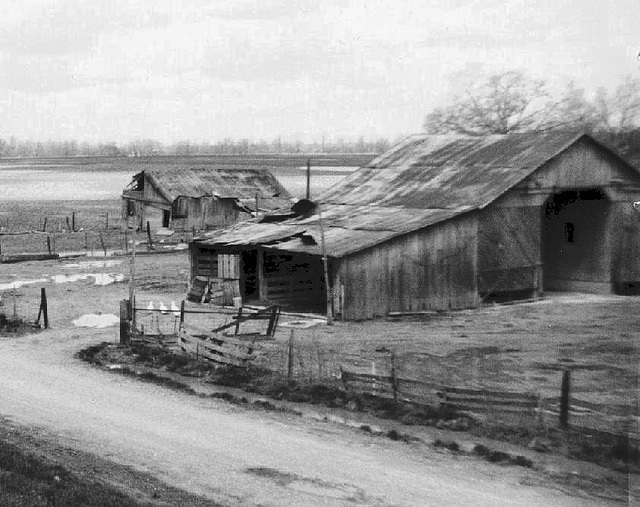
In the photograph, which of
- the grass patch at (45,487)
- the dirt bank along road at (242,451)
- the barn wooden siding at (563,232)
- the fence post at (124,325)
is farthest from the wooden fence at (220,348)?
the barn wooden siding at (563,232)

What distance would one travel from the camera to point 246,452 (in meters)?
18.7

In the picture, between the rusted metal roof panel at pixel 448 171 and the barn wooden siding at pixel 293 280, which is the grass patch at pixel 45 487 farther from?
the rusted metal roof panel at pixel 448 171

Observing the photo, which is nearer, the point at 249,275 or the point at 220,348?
the point at 220,348

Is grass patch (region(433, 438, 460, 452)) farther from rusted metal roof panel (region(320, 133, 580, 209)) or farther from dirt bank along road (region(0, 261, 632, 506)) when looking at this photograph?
rusted metal roof panel (region(320, 133, 580, 209))

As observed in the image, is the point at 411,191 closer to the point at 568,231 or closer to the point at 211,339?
the point at 568,231

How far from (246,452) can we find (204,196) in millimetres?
53021

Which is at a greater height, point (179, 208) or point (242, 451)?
point (179, 208)

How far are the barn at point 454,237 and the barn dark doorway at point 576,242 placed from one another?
0.05 m

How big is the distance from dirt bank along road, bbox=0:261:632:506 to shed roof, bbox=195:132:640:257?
12.9 meters

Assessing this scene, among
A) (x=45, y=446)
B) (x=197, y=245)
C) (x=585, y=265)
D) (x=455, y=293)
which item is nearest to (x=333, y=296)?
(x=455, y=293)

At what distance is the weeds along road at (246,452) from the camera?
53.0 ft

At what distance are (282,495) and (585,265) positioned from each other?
28.5 meters

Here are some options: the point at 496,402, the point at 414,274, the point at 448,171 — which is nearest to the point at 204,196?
the point at 448,171

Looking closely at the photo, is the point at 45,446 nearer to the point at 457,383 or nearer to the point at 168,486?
the point at 168,486
